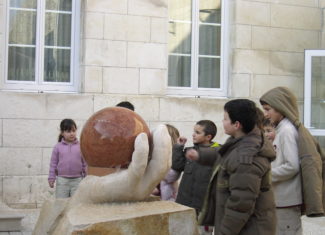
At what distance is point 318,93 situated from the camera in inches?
351

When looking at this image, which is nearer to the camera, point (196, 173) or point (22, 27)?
point (196, 173)

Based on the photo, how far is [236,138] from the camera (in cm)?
328

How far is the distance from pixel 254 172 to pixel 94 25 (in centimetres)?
526

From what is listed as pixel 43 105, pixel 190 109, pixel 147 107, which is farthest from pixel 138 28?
pixel 43 105

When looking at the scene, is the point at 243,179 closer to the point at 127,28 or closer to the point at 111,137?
the point at 111,137

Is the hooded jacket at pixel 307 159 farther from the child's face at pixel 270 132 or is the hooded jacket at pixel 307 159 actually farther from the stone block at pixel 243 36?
the stone block at pixel 243 36

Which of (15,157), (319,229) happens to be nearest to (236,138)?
(319,229)

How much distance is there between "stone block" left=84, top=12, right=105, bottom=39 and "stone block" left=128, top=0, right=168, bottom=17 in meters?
0.45

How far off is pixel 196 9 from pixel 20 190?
3762 mm

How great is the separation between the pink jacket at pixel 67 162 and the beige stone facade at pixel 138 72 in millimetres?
1531

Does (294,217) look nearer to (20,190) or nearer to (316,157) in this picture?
(316,157)

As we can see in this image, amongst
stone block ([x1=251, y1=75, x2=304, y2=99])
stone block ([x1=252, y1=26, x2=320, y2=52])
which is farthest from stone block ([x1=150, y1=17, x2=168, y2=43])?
stone block ([x1=251, y1=75, x2=304, y2=99])

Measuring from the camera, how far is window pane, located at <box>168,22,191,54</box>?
869cm

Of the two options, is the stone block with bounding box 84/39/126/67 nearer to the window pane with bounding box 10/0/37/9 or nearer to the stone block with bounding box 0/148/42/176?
the window pane with bounding box 10/0/37/9
